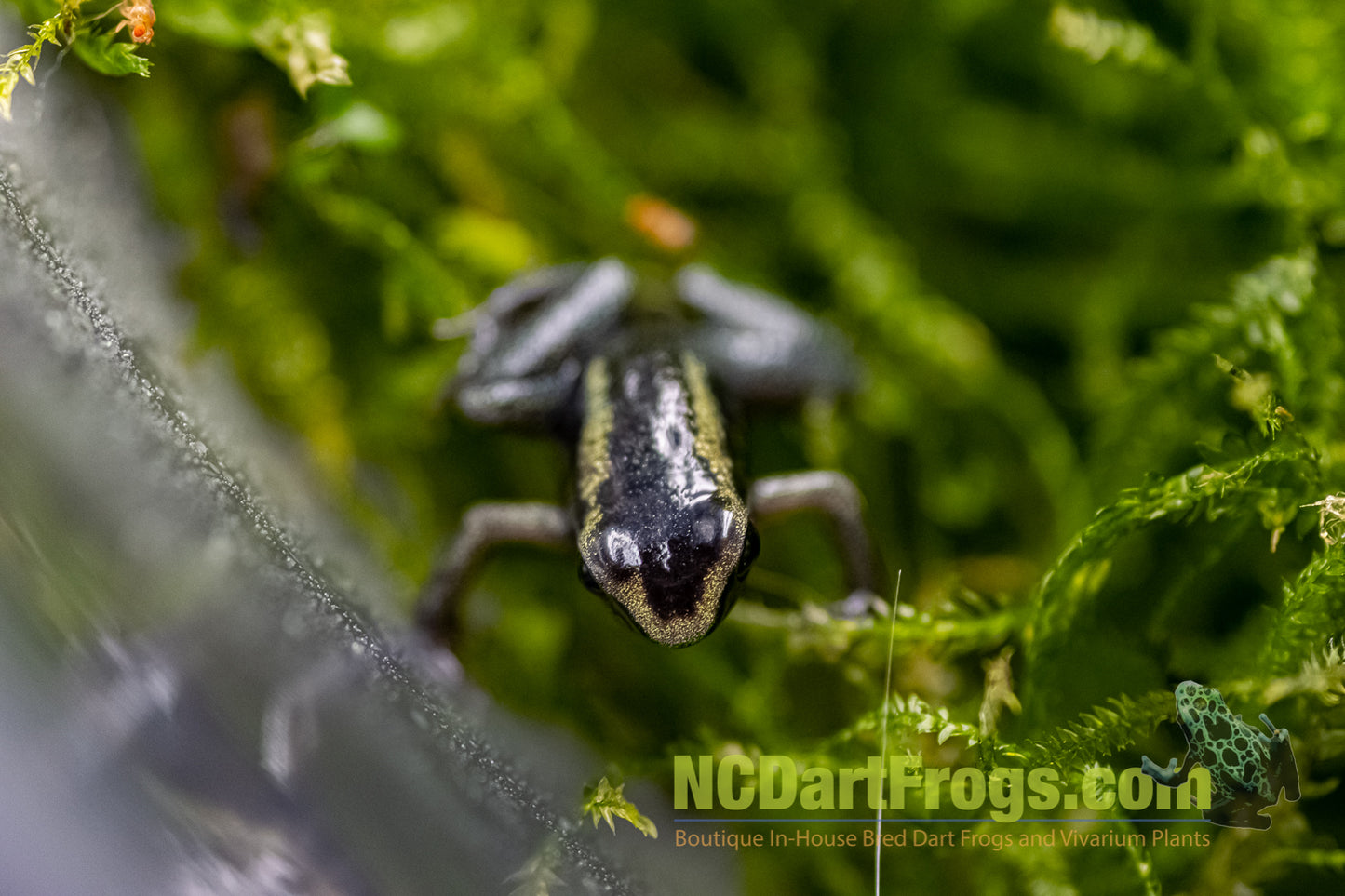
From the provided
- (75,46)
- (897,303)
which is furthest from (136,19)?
(897,303)

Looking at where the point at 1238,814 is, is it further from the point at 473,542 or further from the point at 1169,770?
the point at 473,542

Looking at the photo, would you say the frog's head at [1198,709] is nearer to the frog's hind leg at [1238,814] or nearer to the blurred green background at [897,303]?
the blurred green background at [897,303]

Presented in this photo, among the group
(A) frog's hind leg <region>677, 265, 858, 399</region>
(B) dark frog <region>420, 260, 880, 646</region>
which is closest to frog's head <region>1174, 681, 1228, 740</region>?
(B) dark frog <region>420, 260, 880, 646</region>

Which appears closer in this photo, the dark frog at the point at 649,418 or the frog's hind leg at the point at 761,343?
the dark frog at the point at 649,418

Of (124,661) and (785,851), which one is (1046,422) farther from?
(124,661)

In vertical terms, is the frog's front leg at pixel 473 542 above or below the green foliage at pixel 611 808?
above

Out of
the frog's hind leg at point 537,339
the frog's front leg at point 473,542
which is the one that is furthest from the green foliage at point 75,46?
the frog's front leg at point 473,542

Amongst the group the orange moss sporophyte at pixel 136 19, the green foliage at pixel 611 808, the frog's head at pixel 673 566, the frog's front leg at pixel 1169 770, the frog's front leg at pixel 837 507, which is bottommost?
the green foliage at pixel 611 808

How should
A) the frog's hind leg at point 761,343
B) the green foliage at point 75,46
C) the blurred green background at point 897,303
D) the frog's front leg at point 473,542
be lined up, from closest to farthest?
the green foliage at point 75,46 → the blurred green background at point 897,303 → the frog's front leg at point 473,542 → the frog's hind leg at point 761,343
